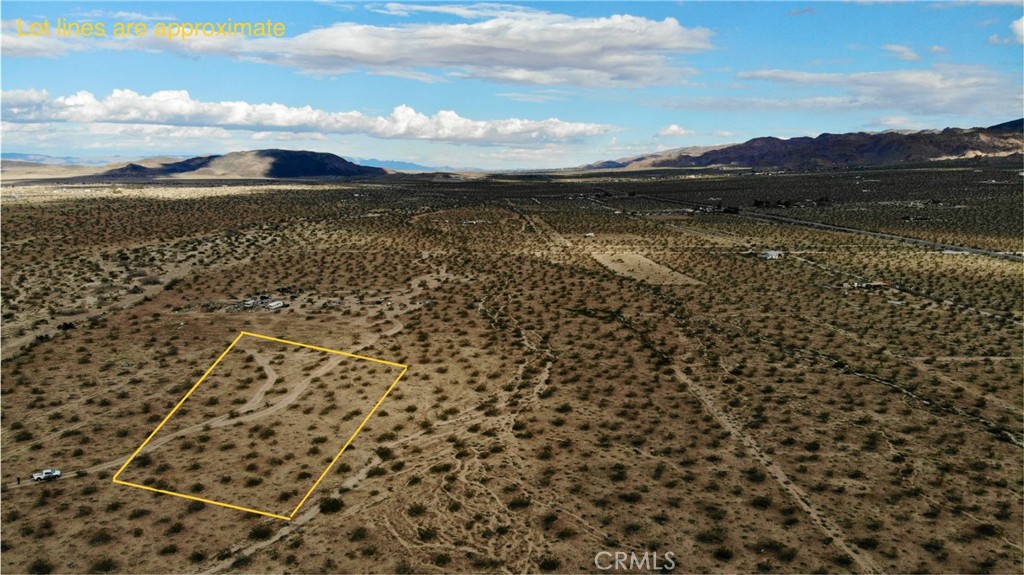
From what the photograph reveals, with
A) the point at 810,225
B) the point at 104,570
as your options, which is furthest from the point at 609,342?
the point at 810,225

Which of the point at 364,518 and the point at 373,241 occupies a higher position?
the point at 373,241

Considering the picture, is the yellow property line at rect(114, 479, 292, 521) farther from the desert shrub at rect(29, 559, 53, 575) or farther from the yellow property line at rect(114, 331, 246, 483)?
the desert shrub at rect(29, 559, 53, 575)

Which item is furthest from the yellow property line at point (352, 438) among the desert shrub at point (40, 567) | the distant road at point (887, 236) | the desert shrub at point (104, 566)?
the distant road at point (887, 236)

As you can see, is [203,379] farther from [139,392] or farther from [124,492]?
[124,492]

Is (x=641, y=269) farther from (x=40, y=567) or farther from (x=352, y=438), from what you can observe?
(x=40, y=567)

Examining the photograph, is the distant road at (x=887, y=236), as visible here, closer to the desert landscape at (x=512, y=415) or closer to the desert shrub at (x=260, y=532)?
the desert landscape at (x=512, y=415)

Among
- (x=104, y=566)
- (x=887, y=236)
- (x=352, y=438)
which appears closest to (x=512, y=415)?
(x=352, y=438)

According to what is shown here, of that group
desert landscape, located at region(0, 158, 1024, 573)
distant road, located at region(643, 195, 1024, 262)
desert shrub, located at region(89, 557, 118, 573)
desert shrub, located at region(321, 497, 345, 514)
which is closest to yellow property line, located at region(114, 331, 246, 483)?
desert landscape, located at region(0, 158, 1024, 573)
